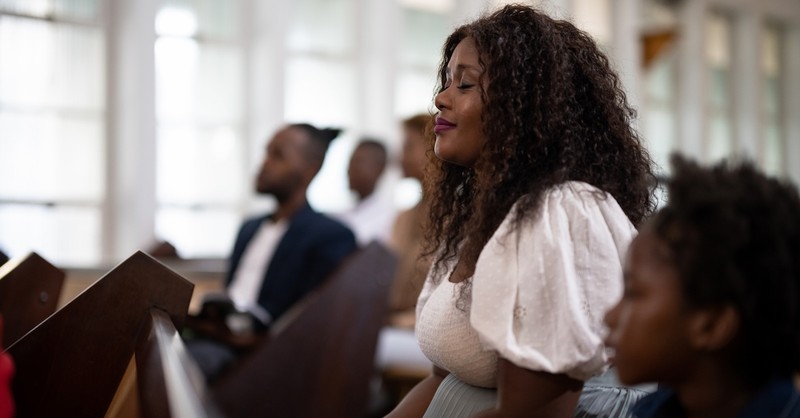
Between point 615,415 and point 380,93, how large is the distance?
7095 millimetres

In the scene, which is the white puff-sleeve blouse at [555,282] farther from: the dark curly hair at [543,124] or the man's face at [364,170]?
the man's face at [364,170]

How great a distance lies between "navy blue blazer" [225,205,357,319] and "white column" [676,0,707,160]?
319 inches

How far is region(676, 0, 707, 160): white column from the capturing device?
1204cm

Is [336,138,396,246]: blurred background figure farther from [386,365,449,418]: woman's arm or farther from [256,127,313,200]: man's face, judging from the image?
[386,365,449,418]: woman's arm

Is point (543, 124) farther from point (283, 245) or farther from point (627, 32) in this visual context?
point (627, 32)

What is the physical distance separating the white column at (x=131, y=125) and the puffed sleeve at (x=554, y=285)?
5773mm

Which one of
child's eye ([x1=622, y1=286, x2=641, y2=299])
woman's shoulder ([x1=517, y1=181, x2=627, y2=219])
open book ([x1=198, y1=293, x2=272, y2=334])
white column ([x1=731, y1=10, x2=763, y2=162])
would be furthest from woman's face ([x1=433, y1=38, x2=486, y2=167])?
white column ([x1=731, y1=10, x2=763, y2=162])

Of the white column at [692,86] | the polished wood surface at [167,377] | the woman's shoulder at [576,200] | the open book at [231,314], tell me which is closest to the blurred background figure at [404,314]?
the open book at [231,314]

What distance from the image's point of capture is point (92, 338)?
1.75 meters

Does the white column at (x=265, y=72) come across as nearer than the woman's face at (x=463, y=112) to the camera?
No

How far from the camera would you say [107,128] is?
7359 mm

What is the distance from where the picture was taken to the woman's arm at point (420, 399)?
2.13 meters

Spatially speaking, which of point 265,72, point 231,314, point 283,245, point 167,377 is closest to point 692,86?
point 265,72

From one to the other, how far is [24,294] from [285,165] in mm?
3001
